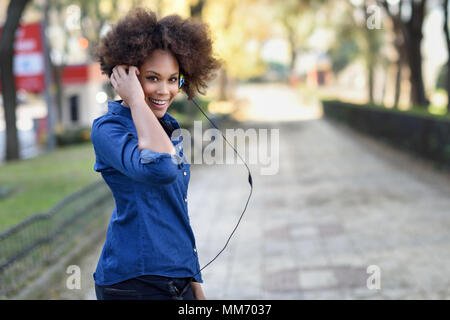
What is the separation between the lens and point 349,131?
23.6 m

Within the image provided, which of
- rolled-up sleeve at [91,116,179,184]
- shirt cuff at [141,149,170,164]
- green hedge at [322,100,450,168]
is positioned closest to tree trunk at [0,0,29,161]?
green hedge at [322,100,450,168]

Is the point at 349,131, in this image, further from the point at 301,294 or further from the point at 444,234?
the point at 301,294

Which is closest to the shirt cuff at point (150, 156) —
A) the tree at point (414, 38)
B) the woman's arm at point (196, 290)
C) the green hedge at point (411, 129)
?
Answer: the woman's arm at point (196, 290)

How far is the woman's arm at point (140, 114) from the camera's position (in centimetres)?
192

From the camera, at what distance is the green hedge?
39.0 feet

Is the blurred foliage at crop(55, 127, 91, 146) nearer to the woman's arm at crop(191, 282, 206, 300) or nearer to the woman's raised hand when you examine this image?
the woman's arm at crop(191, 282, 206, 300)

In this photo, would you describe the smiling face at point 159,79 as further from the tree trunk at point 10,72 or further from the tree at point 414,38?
the tree at point 414,38

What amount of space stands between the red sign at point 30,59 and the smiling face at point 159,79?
15.7 meters

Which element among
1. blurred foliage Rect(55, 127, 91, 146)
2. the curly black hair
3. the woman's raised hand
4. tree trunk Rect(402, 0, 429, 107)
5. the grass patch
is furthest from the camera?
blurred foliage Rect(55, 127, 91, 146)

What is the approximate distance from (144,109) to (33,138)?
26175 millimetres

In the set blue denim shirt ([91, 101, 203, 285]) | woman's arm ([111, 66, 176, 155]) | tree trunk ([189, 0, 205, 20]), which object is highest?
tree trunk ([189, 0, 205, 20])

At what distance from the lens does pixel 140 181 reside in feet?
6.37

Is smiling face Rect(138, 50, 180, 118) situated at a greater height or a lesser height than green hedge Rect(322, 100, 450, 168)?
greater

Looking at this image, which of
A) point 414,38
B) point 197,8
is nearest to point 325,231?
point 414,38
